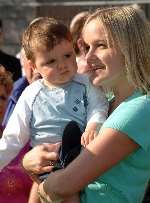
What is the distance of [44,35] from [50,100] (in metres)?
0.33

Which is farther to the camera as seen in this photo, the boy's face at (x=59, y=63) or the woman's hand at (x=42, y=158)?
the boy's face at (x=59, y=63)

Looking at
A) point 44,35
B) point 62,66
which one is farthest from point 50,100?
point 44,35

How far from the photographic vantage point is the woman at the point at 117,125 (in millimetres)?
2736

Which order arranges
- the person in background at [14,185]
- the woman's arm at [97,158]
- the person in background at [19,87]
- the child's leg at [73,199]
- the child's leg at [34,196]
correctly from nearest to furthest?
the woman's arm at [97,158] < the child's leg at [73,199] < the child's leg at [34,196] < the person in background at [14,185] < the person in background at [19,87]

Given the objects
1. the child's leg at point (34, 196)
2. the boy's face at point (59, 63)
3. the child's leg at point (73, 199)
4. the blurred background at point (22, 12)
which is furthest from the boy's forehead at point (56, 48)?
the blurred background at point (22, 12)

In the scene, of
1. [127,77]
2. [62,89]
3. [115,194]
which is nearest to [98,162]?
[115,194]

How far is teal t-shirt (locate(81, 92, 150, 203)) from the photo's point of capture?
275 centimetres

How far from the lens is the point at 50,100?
11.6 feet

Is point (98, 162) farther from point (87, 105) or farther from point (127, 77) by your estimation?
point (87, 105)

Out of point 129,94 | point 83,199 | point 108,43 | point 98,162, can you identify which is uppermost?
point 108,43

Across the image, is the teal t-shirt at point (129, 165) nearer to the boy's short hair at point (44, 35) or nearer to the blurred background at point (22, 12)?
the boy's short hair at point (44, 35)

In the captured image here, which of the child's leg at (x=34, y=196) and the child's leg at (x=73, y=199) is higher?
the child's leg at (x=73, y=199)

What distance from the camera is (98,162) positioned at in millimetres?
2729

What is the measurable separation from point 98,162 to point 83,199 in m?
0.23
